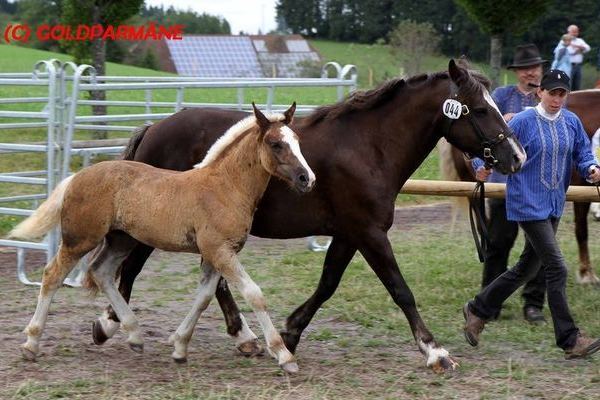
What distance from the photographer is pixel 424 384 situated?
16.2 ft

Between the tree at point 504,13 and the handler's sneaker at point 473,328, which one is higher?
the tree at point 504,13

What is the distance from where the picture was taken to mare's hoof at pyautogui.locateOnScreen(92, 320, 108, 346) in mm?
5594

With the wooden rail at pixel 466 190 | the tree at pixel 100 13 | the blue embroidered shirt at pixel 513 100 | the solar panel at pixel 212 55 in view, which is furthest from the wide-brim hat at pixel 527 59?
the solar panel at pixel 212 55

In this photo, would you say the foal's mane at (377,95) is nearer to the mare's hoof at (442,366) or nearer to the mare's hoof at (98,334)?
the mare's hoof at (442,366)

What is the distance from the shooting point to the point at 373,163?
535 centimetres

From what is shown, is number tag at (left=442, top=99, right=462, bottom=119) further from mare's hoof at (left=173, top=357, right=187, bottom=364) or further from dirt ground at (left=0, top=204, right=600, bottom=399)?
mare's hoof at (left=173, top=357, right=187, bottom=364)

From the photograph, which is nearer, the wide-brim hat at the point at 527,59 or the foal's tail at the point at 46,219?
the foal's tail at the point at 46,219

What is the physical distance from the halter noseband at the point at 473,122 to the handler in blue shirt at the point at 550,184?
1.12 feet

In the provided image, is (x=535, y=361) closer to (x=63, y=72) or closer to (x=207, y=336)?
(x=207, y=336)

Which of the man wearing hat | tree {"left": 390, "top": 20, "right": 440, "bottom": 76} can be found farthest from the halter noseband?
tree {"left": 390, "top": 20, "right": 440, "bottom": 76}

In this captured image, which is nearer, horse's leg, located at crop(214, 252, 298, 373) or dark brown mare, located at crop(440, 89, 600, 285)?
horse's leg, located at crop(214, 252, 298, 373)

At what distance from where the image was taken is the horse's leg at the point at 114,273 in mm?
5344

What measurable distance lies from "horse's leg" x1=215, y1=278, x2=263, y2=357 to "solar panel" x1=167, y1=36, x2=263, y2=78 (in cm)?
4306

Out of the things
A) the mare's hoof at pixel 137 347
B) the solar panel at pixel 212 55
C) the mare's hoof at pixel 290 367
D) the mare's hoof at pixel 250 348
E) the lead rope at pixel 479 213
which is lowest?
the solar panel at pixel 212 55
